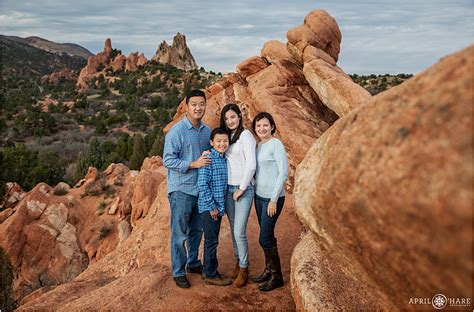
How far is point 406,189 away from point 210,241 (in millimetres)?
3433

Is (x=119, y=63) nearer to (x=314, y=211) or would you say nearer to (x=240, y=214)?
(x=240, y=214)

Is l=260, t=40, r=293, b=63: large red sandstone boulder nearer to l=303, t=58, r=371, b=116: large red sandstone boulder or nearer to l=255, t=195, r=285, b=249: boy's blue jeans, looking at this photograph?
l=303, t=58, r=371, b=116: large red sandstone boulder

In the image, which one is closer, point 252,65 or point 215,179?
point 215,179

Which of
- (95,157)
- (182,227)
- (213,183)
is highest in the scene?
(213,183)

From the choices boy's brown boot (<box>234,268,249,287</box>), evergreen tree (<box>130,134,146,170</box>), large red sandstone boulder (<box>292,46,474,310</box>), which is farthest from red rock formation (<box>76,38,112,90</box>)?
large red sandstone boulder (<box>292,46,474,310</box>)

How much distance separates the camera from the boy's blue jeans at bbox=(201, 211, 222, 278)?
475 centimetres

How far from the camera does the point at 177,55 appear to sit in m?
68.5

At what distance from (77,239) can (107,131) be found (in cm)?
2510

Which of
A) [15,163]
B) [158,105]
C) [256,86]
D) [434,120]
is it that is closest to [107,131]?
[158,105]

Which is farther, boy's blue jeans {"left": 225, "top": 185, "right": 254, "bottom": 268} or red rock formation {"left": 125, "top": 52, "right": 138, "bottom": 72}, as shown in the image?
red rock formation {"left": 125, "top": 52, "right": 138, "bottom": 72}

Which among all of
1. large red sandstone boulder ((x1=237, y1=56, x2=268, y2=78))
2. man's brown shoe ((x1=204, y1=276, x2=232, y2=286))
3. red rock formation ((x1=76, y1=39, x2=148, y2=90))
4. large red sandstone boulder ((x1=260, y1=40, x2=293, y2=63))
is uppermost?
red rock formation ((x1=76, y1=39, x2=148, y2=90))

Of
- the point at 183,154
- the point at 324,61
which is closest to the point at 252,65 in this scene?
the point at 324,61

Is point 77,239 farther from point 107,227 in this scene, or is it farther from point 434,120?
point 434,120

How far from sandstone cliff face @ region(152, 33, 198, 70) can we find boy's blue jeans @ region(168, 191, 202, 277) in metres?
64.5
